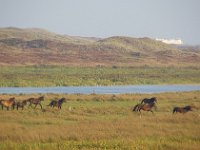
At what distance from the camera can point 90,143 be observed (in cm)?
2016

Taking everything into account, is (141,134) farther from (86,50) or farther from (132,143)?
(86,50)

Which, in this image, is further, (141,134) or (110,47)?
(110,47)

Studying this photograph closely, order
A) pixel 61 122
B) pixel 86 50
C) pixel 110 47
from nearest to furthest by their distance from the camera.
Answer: pixel 61 122 → pixel 86 50 → pixel 110 47

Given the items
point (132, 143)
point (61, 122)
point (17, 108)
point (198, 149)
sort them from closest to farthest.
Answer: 1. point (198, 149)
2. point (132, 143)
3. point (61, 122)
4. point (17, 108)

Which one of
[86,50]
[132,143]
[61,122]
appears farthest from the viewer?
[86,50]

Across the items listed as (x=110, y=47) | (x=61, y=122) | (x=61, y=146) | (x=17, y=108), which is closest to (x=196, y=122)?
(x=61, y=122)

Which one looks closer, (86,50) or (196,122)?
(196,122)

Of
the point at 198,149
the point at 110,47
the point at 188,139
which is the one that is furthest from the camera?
the point at 110,47

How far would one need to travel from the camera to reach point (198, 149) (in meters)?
18.3

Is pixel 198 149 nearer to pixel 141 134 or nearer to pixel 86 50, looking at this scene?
pixel 141 134

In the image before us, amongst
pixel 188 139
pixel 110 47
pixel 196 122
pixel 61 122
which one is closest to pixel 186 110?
pixel 196 122

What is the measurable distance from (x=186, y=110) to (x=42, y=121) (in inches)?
343

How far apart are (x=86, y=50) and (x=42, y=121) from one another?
517 feet

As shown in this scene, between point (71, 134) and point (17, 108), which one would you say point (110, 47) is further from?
point (71, 134)
